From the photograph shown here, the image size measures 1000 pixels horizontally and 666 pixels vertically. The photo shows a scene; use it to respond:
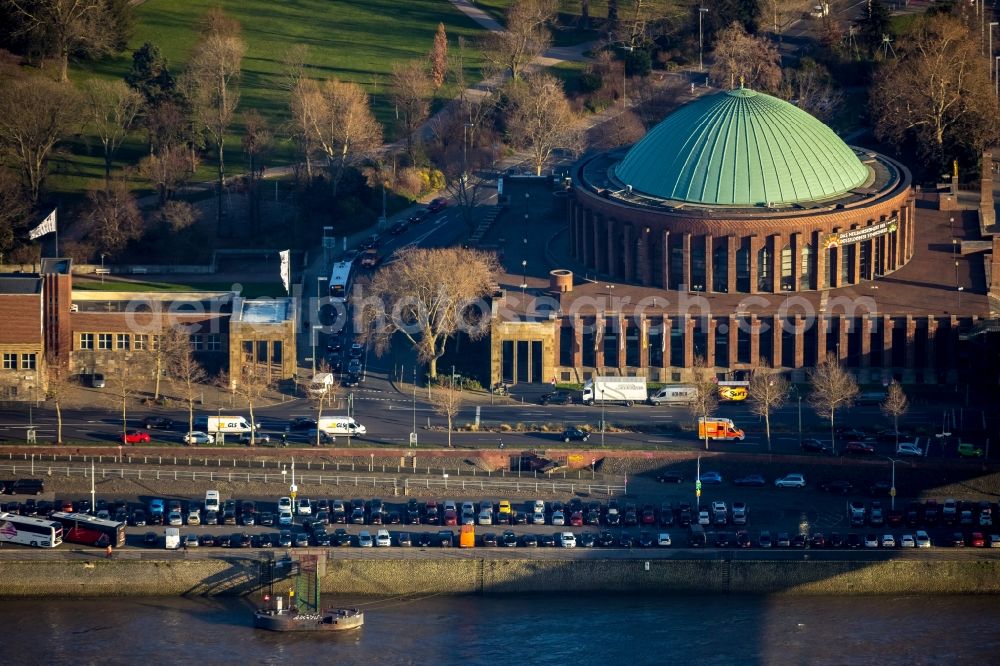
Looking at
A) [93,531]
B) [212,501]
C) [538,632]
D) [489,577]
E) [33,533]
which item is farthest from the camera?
[212,501]

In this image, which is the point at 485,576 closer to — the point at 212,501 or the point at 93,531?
the point at 212,501

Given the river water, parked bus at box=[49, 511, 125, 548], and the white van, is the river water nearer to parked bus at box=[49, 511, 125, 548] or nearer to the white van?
parked bus at box=[49, 511, 125, 548]

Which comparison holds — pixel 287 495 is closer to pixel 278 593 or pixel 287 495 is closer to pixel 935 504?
pixel 278 593

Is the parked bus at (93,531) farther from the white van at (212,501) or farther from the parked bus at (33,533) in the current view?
the white van at (212,501)

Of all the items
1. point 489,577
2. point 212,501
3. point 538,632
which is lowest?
point 538,632

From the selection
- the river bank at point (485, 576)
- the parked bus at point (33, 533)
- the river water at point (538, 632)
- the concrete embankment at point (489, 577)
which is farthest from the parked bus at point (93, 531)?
the river water at point (538, 632)

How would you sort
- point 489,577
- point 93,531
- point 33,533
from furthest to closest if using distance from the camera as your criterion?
point 93,531
point 33,533
point 489,577

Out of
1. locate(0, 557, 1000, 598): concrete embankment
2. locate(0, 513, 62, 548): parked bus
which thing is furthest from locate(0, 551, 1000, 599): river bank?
locate(0, 513, 62, 548): parked bus

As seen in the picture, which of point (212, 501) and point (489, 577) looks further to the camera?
point (212, 501)

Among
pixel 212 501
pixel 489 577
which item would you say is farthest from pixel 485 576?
pixel 212 501
